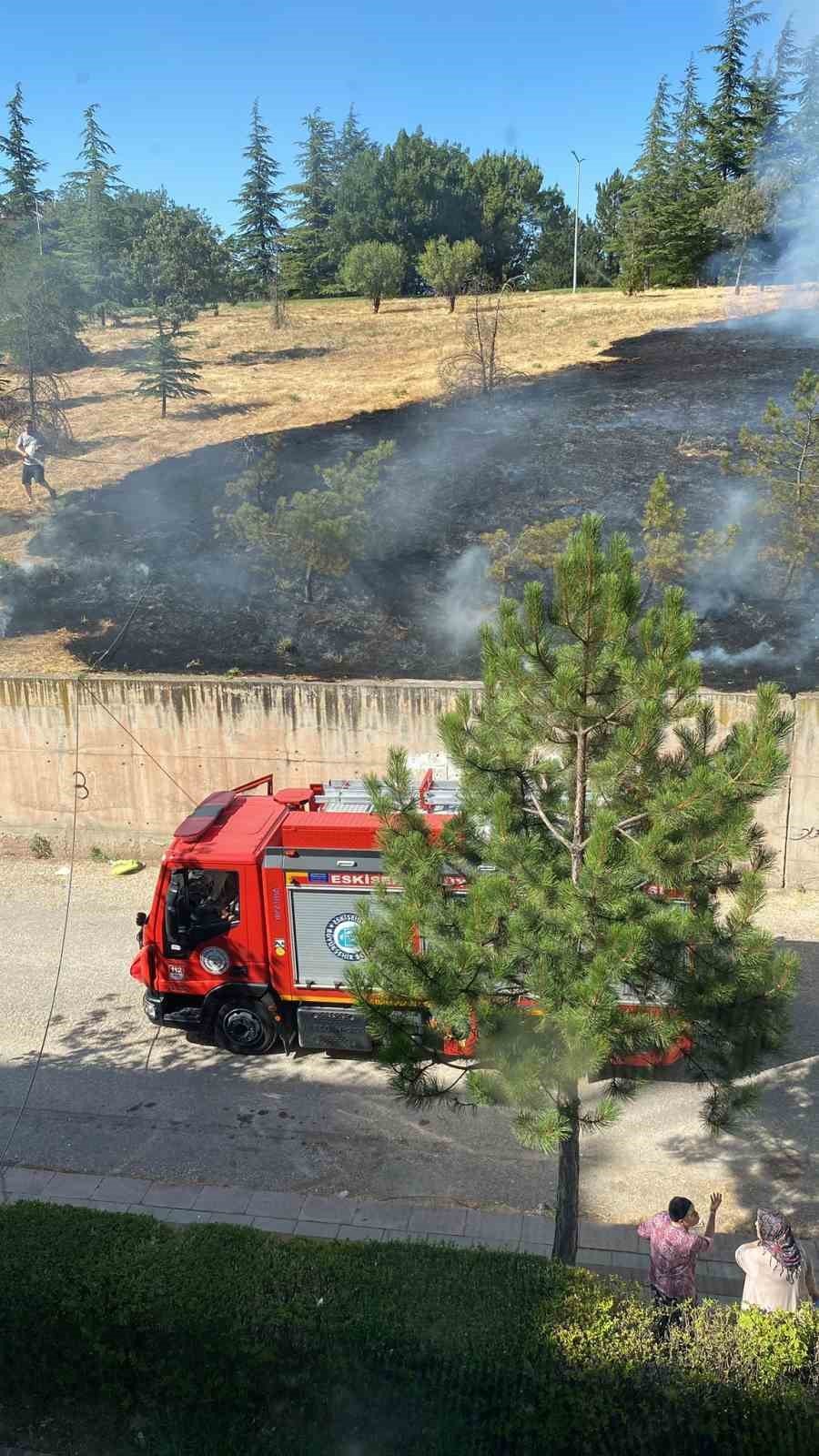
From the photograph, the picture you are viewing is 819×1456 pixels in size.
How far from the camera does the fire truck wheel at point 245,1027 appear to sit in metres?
9.77

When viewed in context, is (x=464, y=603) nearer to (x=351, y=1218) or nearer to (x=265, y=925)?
(x=265, y=925)

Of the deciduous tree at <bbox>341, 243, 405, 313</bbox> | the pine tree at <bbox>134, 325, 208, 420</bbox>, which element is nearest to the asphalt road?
the pine tree at <bbox>134, 325, 208, 420</bbox>

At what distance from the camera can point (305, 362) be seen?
111ft

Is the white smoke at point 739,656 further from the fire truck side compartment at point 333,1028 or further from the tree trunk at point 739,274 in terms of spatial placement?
the tree trunk at point 739,274

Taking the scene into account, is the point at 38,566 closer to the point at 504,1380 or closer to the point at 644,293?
the point at 504,1380

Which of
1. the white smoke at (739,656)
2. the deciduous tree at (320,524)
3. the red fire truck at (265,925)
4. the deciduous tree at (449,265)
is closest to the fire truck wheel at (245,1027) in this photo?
the red fire truck at (265,925)

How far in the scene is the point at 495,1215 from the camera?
7676mm

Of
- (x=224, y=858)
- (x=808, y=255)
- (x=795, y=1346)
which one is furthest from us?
(x=808, y=255)

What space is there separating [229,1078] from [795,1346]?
5844 millimetres

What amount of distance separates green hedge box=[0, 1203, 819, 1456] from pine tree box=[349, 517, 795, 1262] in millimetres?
1017

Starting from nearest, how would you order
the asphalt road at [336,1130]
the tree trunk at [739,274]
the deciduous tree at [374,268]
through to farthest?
the asphalt road at [336,1130] < the tree trunk at [739,274] < the deciduous tree at [374,268]

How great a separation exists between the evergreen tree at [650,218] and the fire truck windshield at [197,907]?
38142 millimetres

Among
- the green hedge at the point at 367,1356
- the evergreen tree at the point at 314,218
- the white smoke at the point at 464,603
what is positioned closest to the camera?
the green hedge at the point at 367,1356

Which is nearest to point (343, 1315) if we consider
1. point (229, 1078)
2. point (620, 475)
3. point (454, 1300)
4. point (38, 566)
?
point (454, 1300)
